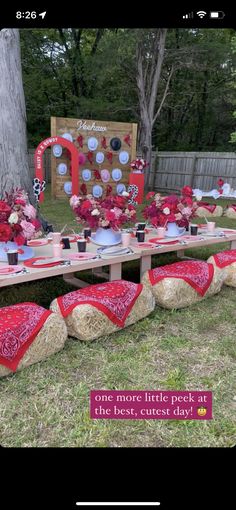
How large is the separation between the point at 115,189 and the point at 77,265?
8.68m

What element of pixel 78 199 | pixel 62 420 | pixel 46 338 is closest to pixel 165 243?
pixel 78 199

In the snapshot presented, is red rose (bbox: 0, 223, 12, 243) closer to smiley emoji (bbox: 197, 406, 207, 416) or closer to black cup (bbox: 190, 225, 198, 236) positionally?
smiley emoji (bbox: 197, 406, 207, 416)

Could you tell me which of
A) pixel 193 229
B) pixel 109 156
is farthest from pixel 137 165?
pixel 193 229

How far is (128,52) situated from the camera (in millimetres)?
10648

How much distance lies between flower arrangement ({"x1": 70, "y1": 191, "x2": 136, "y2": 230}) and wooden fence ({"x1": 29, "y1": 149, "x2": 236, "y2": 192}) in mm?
9833

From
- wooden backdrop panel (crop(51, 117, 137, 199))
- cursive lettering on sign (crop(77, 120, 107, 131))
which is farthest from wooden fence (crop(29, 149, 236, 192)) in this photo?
cursive lettering on sign (crop(77, 120, 107, 131))

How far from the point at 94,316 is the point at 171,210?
1653mm

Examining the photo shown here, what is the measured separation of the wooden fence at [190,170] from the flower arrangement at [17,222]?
1063 cm

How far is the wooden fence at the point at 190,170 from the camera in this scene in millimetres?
12328

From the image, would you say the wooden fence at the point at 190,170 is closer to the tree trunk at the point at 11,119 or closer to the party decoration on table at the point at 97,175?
the party decoration on table at the point at 97,175

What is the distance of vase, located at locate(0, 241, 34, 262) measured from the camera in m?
2.65

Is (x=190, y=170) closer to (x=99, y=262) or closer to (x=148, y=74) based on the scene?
(x=148, y=74)

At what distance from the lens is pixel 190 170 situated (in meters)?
13.3
